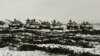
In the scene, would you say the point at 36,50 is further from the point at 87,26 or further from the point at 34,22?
the point at 34,22

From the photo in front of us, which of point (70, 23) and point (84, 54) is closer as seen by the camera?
point (84, 54)

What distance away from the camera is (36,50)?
1728 cm

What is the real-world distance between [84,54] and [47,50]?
2669 mm

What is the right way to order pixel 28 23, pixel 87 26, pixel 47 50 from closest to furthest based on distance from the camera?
1. pixel 47 50
2. pixel 87 26
3. pixel 28 23

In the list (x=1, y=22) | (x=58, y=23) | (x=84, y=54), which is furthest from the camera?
(x=1, y=22)

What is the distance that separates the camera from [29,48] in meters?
18.0

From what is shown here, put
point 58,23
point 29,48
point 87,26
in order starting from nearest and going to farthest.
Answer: point 29,48 < point 87,26 < point 58,23

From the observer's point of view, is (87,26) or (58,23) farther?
(58,23)

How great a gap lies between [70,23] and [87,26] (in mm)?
3267

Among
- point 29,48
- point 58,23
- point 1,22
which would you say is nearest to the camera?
point 29,48

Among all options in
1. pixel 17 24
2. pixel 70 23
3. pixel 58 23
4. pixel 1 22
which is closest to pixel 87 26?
pixel 70 23

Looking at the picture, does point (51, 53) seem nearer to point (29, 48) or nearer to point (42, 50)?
point (42, 50)

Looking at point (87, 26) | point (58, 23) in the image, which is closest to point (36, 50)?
point (87, 26)

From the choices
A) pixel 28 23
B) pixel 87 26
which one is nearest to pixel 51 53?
pixel 87 26
